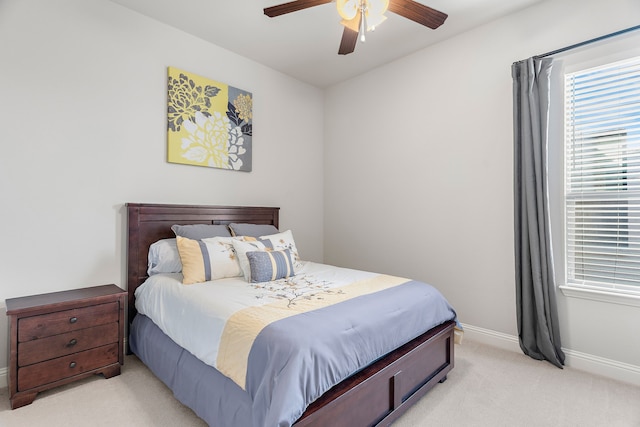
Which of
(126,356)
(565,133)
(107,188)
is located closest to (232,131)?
(107,188)

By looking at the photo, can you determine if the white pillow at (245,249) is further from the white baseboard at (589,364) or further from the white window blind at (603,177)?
the white window blind at (603,177)

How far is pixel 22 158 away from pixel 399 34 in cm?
324

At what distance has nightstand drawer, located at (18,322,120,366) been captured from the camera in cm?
195

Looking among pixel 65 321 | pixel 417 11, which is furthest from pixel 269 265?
pixel 417 11

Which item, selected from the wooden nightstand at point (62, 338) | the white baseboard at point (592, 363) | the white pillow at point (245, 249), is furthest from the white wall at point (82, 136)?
the white baseboard at point (592, 363)

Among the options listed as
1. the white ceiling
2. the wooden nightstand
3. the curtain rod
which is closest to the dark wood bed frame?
the wooden nightstand

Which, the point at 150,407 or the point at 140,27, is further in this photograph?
the point at 140,27

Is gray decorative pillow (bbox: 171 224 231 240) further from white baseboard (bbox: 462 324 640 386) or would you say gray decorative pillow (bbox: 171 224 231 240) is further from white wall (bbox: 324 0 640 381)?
white baseboard (bbox: 462 324 640 386)

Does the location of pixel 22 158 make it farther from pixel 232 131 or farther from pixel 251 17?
pixel 251 17

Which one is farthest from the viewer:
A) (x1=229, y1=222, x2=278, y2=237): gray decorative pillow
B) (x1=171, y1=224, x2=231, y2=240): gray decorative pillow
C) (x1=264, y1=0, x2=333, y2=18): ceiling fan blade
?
(x1=229, y1=222, x2=278, y2=237): gray decorative pillow

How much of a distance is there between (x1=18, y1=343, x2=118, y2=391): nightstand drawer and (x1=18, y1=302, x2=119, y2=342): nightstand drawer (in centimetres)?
18

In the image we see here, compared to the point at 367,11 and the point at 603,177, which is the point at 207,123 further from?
the point at 603,177

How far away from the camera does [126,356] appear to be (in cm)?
263

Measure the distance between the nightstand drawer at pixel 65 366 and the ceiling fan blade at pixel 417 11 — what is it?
2928mm
